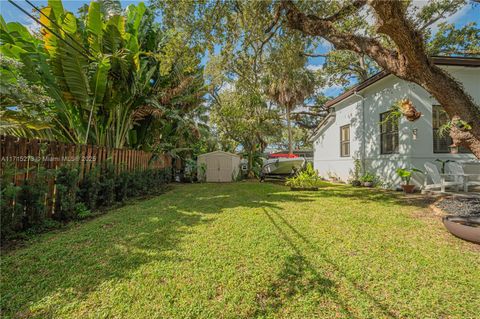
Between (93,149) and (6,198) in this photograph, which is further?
(93,149)

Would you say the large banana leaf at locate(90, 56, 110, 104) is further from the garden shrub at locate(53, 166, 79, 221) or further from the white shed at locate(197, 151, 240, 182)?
the white shed at locate(197, 151, 240, 182)

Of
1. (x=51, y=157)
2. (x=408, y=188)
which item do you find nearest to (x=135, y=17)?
(x=51, y=157)

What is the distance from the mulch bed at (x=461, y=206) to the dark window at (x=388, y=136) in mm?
3603

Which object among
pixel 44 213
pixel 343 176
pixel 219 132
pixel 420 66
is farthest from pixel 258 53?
pixel 219 132

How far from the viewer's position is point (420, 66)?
448cm

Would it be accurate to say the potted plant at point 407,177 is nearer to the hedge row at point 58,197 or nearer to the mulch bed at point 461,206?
the mulch bed at point 461,206

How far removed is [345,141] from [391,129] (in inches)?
120

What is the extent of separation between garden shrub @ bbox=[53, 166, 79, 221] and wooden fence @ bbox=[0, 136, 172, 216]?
0.47 ft

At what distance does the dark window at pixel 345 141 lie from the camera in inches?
480

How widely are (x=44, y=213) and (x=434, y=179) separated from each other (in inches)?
437

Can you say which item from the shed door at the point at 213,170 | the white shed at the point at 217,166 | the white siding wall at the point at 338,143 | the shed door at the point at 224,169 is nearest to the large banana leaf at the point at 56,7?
the white shed at the point at 217,166

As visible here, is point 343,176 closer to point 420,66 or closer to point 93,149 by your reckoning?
point 420,66

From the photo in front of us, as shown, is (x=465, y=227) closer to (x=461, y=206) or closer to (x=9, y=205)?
(x=461, y=206)

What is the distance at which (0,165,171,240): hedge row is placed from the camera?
3.47 m
